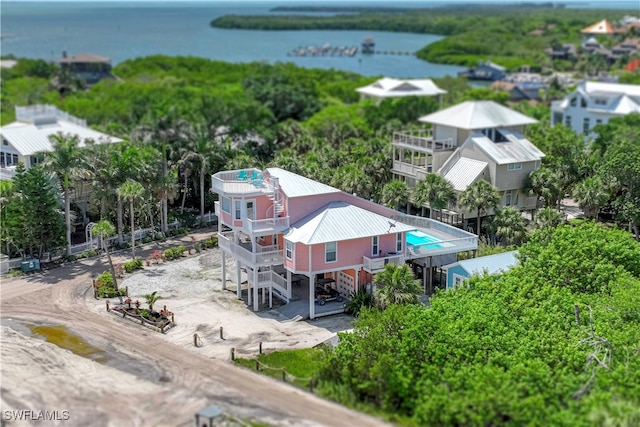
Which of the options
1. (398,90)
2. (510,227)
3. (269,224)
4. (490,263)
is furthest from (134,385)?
(398,90)

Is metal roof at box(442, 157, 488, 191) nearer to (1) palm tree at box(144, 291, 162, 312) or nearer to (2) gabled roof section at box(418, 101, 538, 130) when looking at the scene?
(2) gabled roof section at box(418, 101, 538, 130)

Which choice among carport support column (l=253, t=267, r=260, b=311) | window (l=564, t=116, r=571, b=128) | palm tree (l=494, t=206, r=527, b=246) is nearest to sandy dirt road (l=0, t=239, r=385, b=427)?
carport support column (l=253, t=267, r=260, b=311)

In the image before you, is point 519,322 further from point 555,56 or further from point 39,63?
point 555,56

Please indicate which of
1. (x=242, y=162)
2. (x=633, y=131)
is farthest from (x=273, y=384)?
(x=633, y=131)

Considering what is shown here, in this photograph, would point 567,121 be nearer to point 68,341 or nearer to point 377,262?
point 377,262

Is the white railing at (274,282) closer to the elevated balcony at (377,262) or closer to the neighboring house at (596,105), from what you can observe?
the elevated balcony at (377,262)

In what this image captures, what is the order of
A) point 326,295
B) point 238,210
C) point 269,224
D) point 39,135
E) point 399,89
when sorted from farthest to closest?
point 399,89 < point 39,135 < point 326,295 < point 238,210 < point 269,224
